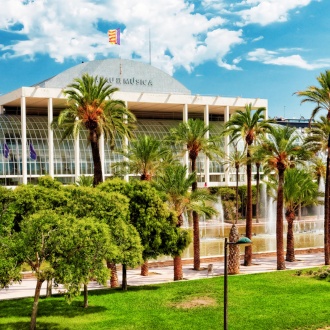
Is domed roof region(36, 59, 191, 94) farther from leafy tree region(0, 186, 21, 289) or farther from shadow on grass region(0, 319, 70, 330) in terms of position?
shadow on grass region(0, 319, 70, 330)

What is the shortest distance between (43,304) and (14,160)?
4491cm

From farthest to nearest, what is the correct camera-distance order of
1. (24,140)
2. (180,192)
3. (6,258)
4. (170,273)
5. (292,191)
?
1. (24,140)
2. (292,191)
3. (170,273)
4. (180,192)
5. (6,258)

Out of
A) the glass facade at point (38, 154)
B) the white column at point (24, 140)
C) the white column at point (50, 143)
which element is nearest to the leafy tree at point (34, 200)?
the glass facade at point (38, 154)

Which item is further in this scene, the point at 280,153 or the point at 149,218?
the point at 280,153

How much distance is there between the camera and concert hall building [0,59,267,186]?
6662cm

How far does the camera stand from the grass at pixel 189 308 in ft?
66.6

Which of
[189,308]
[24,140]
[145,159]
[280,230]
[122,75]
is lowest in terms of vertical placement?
[189,308]

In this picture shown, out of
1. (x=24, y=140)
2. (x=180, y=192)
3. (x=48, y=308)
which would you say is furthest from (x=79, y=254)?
(x=24, y=140)

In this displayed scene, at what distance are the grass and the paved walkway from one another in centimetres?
231

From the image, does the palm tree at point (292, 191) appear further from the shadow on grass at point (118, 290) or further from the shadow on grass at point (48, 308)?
the shadow on grass at point (48, 308)

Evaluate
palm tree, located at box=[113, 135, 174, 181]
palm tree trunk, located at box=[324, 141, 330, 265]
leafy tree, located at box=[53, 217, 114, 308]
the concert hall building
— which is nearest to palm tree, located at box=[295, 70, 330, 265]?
palm tree trunk, located at box=[324, 141, 330, 265]

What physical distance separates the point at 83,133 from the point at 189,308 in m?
52.1

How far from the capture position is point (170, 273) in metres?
32.7

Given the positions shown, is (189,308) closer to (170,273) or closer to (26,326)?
(26,326)
